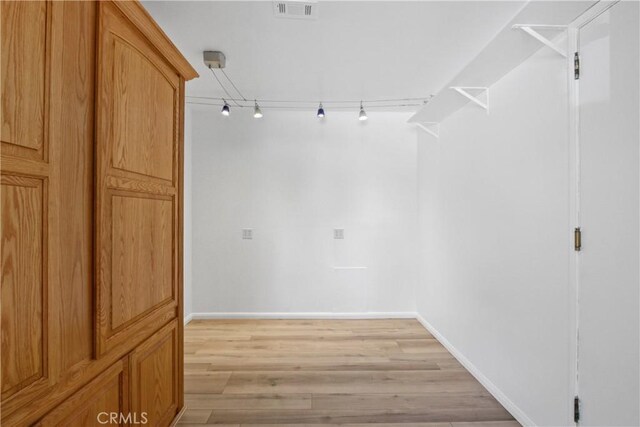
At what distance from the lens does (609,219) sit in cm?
127

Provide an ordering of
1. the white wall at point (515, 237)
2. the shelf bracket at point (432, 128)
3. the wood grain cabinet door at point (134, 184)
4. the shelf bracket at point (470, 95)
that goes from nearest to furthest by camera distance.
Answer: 1. the wood grain cabinet door at point (134, 184)
2. the white wall at point (515, 237)
3. the shelf bracket at point (470, 95)
4. the shelf bracket at point (432, 128)

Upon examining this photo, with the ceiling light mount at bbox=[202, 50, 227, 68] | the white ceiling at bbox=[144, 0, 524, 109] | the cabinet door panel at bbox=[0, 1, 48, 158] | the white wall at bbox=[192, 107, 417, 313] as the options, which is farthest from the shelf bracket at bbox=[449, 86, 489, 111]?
the cabinet door panel at bbox=[0, 1, 48, 158]

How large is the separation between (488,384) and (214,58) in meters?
3.32

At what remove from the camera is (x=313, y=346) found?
2.88 meters

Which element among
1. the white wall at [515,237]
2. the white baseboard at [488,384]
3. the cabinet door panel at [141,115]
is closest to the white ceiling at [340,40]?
the white wall at [515,237]

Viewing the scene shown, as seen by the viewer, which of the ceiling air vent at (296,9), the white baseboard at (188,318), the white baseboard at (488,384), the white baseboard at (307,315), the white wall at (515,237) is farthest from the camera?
the white baseboard at (307,315)

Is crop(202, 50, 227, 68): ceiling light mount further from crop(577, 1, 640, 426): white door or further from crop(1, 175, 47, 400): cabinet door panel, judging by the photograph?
crop(577, 1, 640, 426): white door

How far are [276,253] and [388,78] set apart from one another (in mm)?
2366

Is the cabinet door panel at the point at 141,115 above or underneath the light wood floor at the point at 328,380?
above

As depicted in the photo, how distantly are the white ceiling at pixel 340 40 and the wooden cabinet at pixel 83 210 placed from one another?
502mm

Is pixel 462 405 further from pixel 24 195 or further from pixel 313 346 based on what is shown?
pixel 24 195

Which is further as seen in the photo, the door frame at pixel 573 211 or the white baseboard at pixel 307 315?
the white baseboard at pixel 307 315

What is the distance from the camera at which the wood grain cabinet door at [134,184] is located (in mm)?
1161

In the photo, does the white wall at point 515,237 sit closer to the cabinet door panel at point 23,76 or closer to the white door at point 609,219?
the white door at point 609,219
